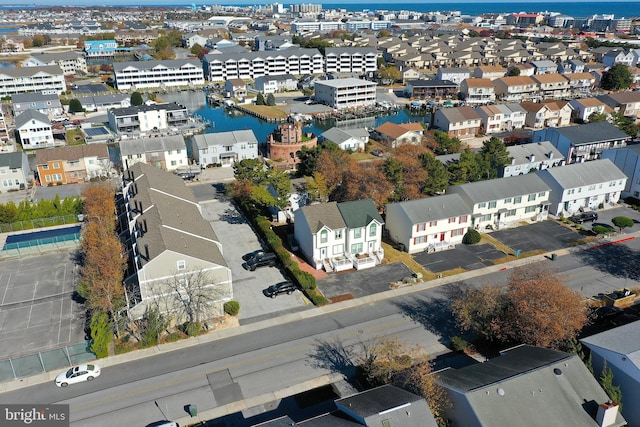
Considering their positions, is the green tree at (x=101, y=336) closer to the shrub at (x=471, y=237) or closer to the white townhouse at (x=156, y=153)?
the shrub at (x=471, y=237)

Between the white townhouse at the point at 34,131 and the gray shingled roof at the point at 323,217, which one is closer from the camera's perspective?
the gray shingled roof at the point at 323,217

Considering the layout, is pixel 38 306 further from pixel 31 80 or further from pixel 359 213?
pixel 31 80

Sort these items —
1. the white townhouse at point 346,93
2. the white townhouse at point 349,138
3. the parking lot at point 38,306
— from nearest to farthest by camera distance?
1. the parking lot at point 38,306
2. the white townhouse at point 349,138
3. the white townhouse at point 346,93

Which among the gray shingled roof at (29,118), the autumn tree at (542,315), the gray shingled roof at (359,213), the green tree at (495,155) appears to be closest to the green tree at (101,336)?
the gray shingled roof at (359,213)

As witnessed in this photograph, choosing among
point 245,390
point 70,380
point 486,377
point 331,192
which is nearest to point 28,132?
point 331,192

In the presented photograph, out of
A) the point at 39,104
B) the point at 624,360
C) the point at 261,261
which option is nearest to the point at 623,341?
the point at 624,360

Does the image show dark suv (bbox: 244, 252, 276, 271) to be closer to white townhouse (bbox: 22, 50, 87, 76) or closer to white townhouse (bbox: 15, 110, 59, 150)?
white townhouse (bbox: 15, 110, 59, 150)

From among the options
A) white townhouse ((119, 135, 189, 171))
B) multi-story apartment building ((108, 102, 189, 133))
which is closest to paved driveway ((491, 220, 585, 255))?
white townhouse ((119, 135, 189, 171))
